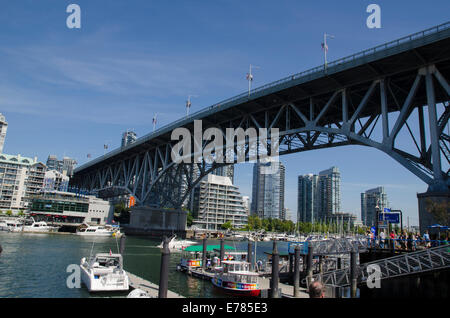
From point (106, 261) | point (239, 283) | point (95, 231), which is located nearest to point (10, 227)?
point (95, 231)

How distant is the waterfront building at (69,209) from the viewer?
9956 cm

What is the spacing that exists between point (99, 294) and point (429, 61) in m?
32.7

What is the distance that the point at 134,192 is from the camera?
265 feet

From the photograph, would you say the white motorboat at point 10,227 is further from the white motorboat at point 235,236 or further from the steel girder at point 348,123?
the white motorboat at point 235,236

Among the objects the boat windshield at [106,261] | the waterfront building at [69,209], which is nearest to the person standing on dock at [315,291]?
the boat windshield at [106,261]

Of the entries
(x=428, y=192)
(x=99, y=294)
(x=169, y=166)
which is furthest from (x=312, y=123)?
(x=169, y=166)

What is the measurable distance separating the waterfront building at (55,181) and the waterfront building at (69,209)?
36.8m

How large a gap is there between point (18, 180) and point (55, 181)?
28.0m

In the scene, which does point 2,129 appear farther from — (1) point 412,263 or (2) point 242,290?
(1) point 412,263

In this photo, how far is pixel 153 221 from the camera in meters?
80.2

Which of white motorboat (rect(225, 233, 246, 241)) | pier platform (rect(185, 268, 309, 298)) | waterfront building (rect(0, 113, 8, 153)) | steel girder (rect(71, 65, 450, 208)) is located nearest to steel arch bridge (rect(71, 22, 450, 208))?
steel girder (rect(71, 65, 450, 208))

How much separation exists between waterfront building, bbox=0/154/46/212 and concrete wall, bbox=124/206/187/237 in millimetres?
74296

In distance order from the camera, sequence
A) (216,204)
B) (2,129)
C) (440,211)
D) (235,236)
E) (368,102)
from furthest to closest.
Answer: (2,129) < (216,204) < (235,236) < (368,102) < (440,211)
